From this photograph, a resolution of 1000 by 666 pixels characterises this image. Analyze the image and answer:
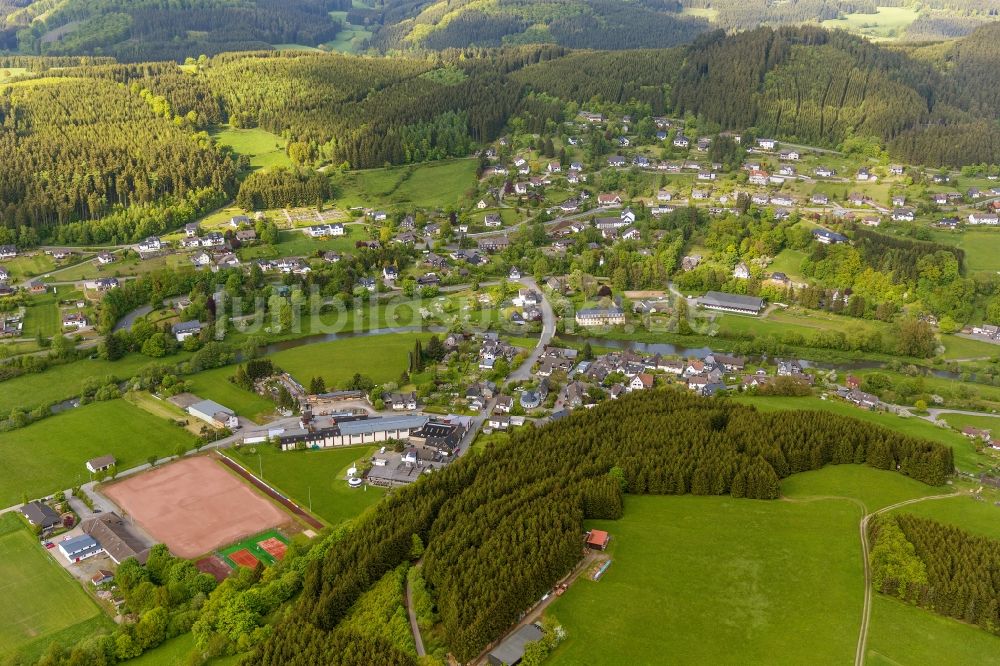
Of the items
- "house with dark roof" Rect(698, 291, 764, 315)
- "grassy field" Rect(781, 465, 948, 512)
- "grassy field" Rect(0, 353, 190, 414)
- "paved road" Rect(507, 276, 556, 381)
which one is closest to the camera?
"grassy field" Rect(781, 465, 948, 512)

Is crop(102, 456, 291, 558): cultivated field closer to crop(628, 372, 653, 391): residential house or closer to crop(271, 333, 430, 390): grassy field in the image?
crop(271, 333, 430, 390): grassy field

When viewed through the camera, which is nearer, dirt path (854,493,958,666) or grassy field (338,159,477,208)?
dirt path (854,493,958,666)

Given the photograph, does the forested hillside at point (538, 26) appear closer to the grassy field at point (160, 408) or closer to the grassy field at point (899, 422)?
the grassy field at point (160, 408)

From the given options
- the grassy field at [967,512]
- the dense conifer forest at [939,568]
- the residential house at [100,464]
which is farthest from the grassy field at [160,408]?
the grassy field at [967,512]

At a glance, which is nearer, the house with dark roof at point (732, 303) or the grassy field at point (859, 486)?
the grassy field at point (859, 486)

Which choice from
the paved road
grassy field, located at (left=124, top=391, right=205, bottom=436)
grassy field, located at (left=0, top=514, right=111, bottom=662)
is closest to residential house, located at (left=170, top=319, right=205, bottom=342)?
grassy field, located at (left=124, top=391, right=205, bottom=436)

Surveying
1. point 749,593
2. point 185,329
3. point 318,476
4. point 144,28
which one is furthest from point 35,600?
point 144,28

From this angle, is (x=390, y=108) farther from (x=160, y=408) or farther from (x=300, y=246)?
(x=160, y=408)
